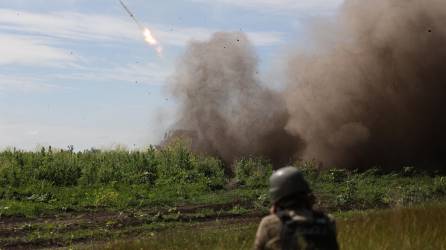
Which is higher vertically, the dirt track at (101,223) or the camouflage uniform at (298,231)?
the camouflage uniform at (298,231)

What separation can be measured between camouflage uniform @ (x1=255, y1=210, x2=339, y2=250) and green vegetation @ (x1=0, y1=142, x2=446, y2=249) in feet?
31.7

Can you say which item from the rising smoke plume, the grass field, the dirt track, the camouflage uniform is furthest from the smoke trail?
the camouflage uniform

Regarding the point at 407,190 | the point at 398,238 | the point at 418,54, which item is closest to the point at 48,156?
the point at 407,190

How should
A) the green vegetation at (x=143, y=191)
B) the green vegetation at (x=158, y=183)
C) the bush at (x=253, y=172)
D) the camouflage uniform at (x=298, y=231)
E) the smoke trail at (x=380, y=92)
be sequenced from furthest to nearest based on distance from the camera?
the smoke trail at (x=380, y=92), the bush at (x=253, y=172), the green vegetation at (x=158, y=183), the green vegetation at (x=143, y=191), the camouflage uniform at (x=298, y=231)

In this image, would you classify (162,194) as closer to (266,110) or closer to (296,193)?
(266,110)

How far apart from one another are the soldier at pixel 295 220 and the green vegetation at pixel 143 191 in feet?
31.8

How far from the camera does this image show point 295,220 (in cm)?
490

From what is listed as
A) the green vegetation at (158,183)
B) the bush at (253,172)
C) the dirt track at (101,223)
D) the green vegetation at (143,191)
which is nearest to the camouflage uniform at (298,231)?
the green vegetation at (143,191)

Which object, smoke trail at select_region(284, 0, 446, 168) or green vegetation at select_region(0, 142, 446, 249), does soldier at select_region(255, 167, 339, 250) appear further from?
smoke trail at select_region(284, 0, 446, 168)

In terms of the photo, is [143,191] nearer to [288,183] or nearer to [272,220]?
[272,220]

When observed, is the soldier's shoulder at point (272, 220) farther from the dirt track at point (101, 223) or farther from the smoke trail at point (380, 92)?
the smoke trail at point (380, 92)

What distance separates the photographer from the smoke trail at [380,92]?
2992 centimetres

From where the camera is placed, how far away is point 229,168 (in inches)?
1257

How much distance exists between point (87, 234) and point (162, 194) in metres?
6.58
